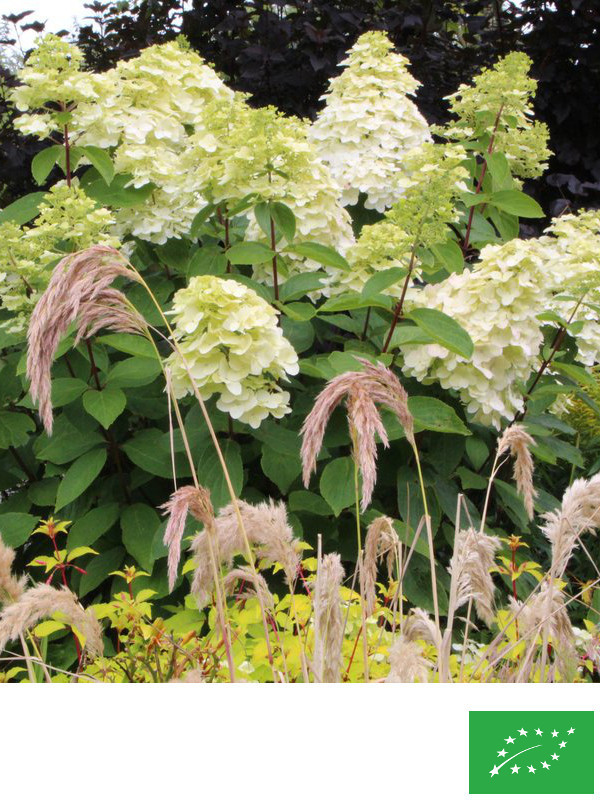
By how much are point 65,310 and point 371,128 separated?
2204mm

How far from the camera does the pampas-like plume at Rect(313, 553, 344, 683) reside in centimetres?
128

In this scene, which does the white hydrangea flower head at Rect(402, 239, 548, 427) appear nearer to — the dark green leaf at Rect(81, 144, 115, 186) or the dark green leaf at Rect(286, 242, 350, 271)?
the dark green leaf at Rect(286, 242, 350, 271)

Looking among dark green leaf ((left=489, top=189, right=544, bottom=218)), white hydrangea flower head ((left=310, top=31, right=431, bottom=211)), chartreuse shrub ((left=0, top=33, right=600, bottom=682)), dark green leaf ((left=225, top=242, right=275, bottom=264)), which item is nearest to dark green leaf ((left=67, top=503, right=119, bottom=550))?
chartreuse shrub ((left=0, top=33, right=600, bottom=682))

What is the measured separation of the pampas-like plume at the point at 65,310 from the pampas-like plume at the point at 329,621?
1.48 ft

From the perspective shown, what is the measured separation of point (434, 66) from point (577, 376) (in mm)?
3233

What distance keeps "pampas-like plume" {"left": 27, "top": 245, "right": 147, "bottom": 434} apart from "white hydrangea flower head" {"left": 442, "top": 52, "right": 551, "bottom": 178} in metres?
2.10

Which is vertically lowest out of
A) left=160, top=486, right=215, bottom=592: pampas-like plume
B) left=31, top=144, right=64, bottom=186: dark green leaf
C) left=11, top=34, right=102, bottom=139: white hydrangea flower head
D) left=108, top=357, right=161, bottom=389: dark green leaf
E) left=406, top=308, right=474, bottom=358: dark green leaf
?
left=108, top=357, right=161, bottom=389: dark green leaf

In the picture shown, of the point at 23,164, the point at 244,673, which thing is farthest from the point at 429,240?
the point at 23,164

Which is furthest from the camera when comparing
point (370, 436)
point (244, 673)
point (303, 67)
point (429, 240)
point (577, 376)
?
point (303, 67)

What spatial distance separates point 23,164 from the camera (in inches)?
191

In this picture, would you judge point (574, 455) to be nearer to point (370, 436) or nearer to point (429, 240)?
point (429, 240)

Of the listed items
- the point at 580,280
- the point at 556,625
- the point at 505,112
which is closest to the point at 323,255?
the point at 580,280

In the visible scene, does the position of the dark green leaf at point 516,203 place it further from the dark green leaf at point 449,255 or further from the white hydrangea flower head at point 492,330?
the dark green leaf at point 449,255

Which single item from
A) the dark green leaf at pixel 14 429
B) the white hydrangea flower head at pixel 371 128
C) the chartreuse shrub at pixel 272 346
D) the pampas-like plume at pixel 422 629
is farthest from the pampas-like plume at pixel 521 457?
the white hydrangea flower head at pixel 371 128
